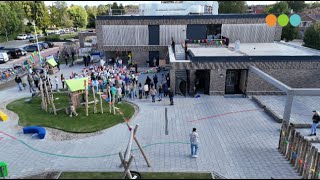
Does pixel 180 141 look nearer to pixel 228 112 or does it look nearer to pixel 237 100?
pixel 228 112

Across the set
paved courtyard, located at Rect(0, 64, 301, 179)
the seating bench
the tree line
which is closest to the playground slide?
paved courtyard, located at Rect(0, 64, 301, 179)

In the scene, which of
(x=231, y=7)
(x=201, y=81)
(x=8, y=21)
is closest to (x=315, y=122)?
(x=201, y=81)

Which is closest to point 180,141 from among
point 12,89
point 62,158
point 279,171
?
point 279,171

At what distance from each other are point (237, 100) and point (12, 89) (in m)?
21.3

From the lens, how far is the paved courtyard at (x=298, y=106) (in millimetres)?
17508

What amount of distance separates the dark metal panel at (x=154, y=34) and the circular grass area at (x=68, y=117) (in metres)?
14.0

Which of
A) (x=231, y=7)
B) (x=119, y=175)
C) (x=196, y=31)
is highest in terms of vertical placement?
(x=231, y=7)

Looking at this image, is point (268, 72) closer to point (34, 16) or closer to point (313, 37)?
point (313, 37)

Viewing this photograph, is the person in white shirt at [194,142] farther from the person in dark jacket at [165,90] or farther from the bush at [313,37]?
the bush at [313,37]

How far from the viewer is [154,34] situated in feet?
→ 106

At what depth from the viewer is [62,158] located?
12.8 metres

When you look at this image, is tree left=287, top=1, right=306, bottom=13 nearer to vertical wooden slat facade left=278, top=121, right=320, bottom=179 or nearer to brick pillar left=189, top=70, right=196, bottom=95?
brick pillar left=189, top=70, right=196, bottom=95

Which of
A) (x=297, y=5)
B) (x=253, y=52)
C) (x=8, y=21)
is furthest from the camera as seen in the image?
(x=297, y=5)

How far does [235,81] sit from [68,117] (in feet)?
48.3
